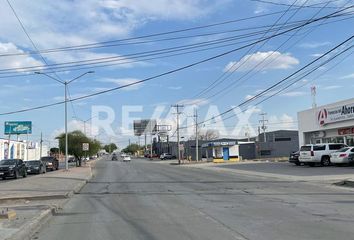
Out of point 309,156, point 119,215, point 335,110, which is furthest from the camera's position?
point 335,110

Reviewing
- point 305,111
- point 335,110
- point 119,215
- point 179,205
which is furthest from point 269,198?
point 305,111

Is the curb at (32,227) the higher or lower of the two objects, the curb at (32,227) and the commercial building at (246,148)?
the lower

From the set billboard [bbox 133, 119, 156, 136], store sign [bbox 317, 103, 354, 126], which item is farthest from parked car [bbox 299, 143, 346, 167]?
billboard [bbox 133, 119, 156, 136]

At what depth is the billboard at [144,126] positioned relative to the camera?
156 m

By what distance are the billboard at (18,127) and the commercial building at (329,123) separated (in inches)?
2406

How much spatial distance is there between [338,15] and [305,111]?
30.4m

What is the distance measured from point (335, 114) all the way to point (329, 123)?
70.1 inches

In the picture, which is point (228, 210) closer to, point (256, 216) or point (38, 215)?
point (256, 216)

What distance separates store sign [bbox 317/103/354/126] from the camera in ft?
142

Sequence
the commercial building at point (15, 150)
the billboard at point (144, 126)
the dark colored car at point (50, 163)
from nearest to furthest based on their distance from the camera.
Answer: the dark colored car at point (50, 163), the commercial building at point (15, 150), the billboard at point (144, 126)

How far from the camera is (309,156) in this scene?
137 ft

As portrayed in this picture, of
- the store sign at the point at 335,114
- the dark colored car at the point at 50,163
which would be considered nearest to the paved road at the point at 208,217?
the store sign at the point at 335,114

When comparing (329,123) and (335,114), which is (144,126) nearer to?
(329,123)

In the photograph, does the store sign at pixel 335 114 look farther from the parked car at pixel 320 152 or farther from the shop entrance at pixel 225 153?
the shop entrance at pixel 225 153
